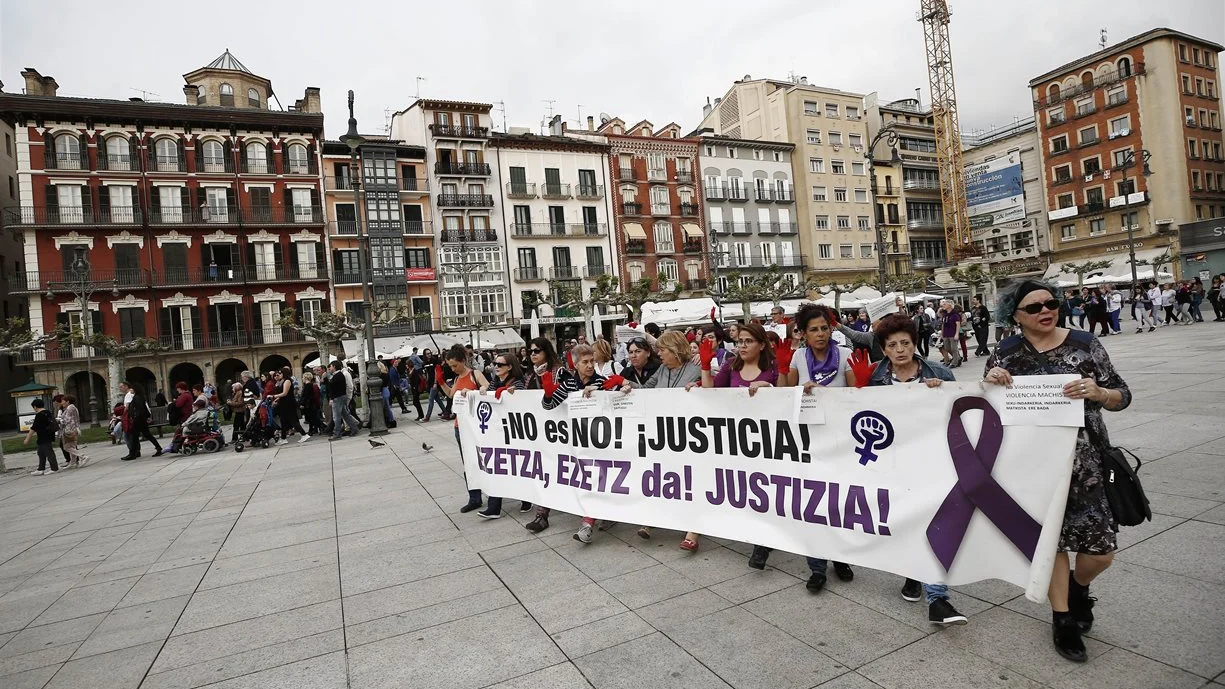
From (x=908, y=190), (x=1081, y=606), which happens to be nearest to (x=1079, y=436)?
(x=1081, y=606)

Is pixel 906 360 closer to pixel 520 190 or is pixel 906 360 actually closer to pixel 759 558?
pixel 759 558

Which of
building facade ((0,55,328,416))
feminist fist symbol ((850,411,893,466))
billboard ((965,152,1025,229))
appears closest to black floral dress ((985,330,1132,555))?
feminist fist symbol ((850,411,893,466))

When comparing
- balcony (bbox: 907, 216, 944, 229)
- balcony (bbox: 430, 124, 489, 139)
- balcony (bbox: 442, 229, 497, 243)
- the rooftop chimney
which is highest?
the rooftop chimney

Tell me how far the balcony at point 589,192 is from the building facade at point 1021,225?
37352mm

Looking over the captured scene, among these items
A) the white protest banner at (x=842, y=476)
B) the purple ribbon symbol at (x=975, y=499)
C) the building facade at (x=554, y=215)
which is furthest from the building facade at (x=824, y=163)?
the purple ribbon symbol at (x=975, y=499)

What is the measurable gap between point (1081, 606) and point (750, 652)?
154cm

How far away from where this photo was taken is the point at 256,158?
42312 mm

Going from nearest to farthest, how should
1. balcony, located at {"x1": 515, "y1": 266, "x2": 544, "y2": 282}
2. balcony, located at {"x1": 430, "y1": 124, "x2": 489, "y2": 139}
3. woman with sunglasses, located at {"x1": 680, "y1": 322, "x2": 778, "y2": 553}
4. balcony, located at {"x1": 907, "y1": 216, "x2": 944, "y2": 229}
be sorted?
woman with sunglasses, located at {"x1": 680, "y1": 322, "x2": 778, "y2": 553}, balcony, located at {"x1": 430, "y1": 124, "x2": 489, "y2": 139}, balcony, located at {"x1": 515, "y1": 266, "x2": 544, "y2": 282}, balcony, located at {"x1": 907, "y1": 216, "x2": 944, "y2": 229}

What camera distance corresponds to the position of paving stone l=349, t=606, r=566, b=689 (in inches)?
128

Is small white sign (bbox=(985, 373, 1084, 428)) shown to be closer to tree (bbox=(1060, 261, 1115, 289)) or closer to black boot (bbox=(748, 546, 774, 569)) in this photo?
black boot (bbox=(748, 546, 774, 569))

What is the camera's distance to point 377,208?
44.2 meters

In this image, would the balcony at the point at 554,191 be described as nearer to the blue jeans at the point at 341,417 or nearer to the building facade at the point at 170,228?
the building facade at the point at 170,228

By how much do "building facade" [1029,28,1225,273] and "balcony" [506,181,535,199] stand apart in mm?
42746

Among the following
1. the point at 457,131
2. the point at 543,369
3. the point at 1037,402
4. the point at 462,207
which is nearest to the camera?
the point at 1037,402
